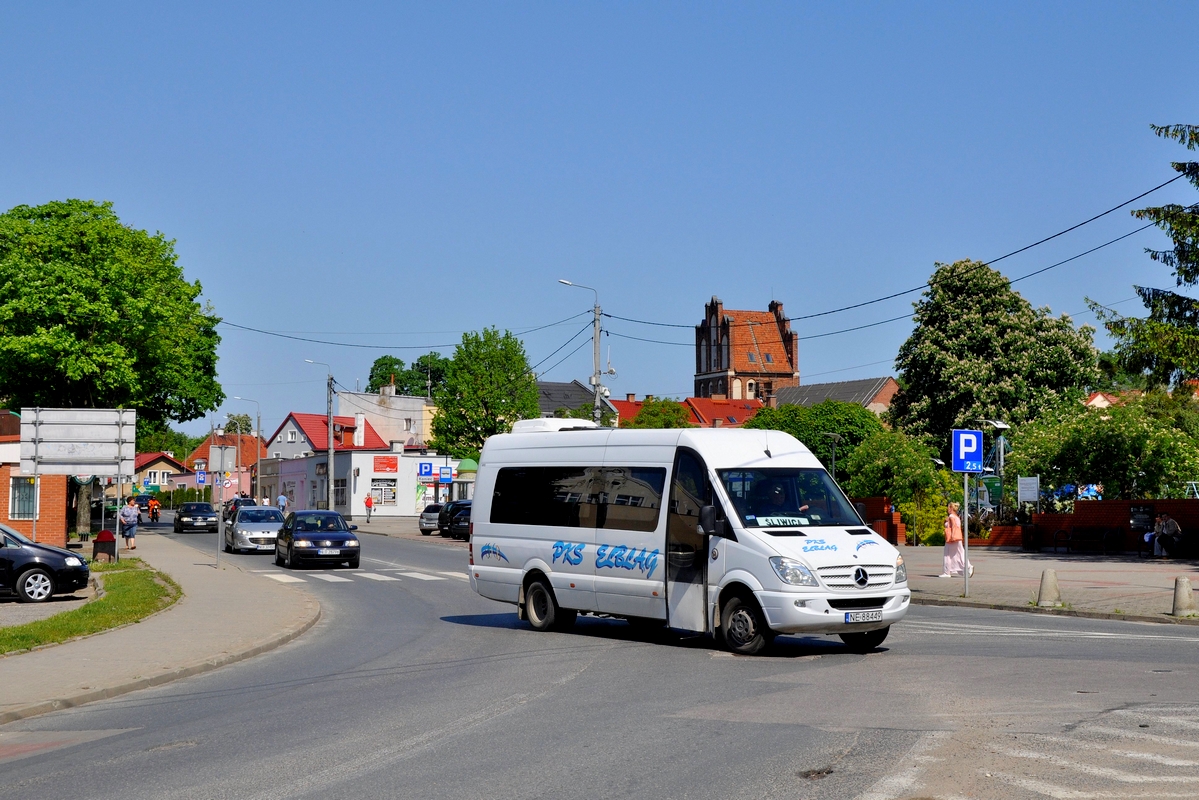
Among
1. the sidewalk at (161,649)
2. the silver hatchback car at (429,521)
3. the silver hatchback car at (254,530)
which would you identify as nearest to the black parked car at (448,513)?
the silver hatchback car at (429,521)

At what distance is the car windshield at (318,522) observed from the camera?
108 feet

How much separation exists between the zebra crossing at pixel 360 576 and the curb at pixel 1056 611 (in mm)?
10111

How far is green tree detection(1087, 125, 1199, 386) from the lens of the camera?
1246 inches

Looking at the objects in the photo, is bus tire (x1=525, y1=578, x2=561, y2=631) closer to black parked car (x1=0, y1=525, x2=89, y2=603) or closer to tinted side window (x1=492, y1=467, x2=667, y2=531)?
tinted side window (x1=492, y1=467, x2=667, y2=531)

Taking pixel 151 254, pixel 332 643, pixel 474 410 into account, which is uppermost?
pixel 151 254

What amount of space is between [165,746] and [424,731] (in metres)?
1.78

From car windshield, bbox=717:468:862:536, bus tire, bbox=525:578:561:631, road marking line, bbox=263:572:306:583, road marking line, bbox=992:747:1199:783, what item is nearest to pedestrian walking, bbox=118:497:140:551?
road marking line, bbox=263:572:306:583

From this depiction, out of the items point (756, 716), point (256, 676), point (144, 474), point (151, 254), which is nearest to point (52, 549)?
point (256, 676)

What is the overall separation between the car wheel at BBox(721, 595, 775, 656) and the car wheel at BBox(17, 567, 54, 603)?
44.2ft

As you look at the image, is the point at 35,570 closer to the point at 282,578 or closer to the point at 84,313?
the point at 282,578

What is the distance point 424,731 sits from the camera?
900cm

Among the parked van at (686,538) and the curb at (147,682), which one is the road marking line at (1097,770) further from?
the curb at (147,682)

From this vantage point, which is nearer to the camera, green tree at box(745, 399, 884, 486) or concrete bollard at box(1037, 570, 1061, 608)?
concrete bollard at box(1037, 570, 1061, 608)

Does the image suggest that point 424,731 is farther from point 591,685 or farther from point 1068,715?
point 1068,715
